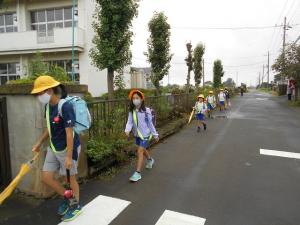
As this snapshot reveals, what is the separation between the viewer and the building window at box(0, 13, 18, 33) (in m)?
21.9

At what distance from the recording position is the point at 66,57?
20.5m

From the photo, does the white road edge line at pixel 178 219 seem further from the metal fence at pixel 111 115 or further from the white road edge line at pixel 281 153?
the white road edge line at pixel 281 153

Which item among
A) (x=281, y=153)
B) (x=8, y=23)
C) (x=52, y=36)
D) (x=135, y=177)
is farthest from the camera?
(x=8, y=23)

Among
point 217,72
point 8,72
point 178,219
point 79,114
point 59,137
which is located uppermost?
point 217,72

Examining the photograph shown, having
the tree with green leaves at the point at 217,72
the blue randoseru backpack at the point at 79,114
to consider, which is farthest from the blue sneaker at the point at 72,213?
the tree with green leaves at the point at 217,72

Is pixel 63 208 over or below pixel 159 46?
below

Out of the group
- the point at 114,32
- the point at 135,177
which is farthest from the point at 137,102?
the point at 114,32

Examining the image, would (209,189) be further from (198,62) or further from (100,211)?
(198,62)

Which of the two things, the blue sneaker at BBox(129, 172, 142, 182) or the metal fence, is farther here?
the metal fence

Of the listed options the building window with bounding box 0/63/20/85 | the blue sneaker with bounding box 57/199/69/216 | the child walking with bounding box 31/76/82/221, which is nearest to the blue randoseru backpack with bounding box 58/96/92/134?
the child walking with bounding box 31/76/82/221

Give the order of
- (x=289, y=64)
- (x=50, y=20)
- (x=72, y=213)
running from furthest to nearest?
(x=289, y=64)
(x=50, y=20)
(x=72, y=213)

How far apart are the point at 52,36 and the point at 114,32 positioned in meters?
11.3

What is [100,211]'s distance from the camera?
4047 mm

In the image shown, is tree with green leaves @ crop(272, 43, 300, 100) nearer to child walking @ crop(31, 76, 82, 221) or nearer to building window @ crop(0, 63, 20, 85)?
building window @ crop(0, 63, 20, 85)
